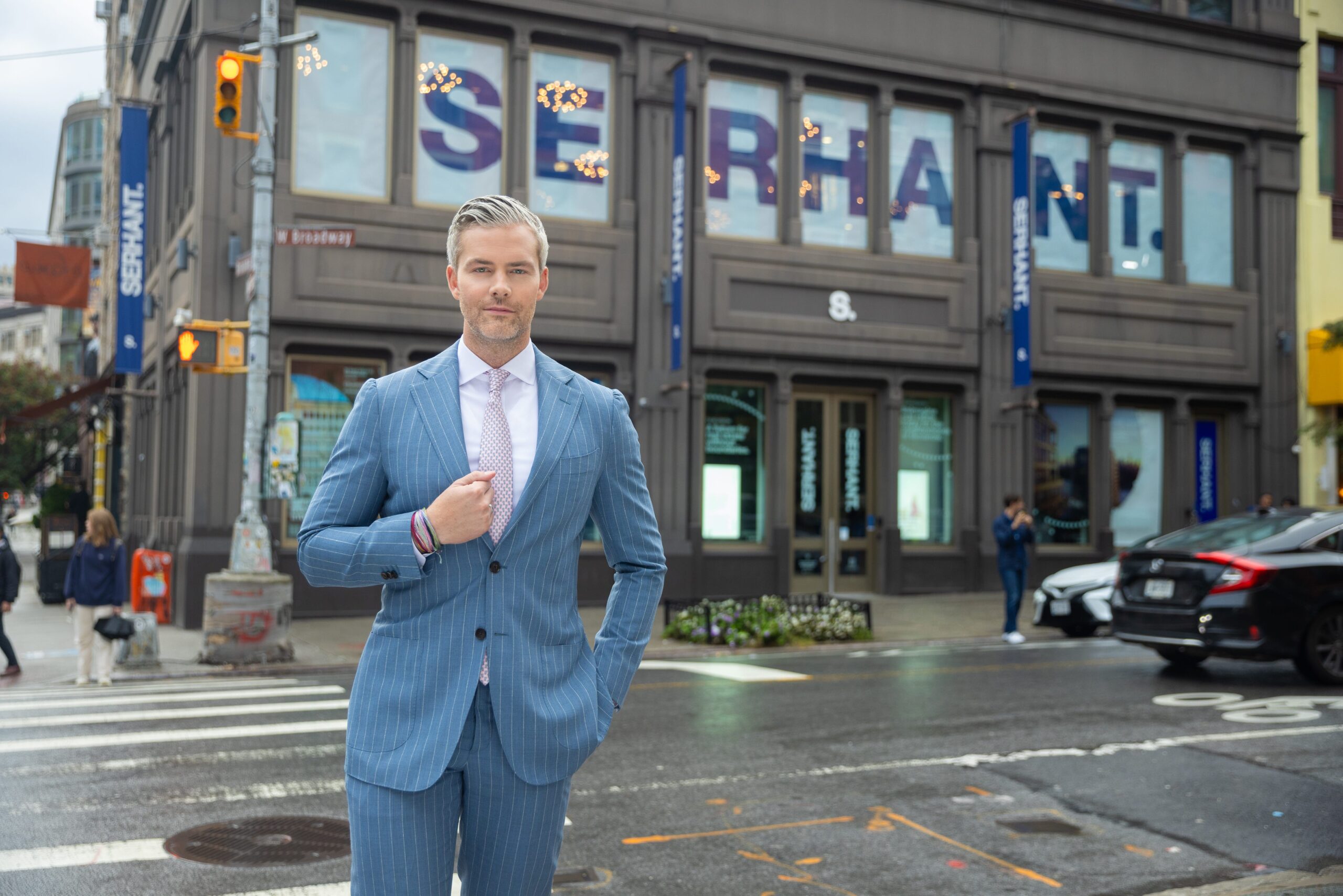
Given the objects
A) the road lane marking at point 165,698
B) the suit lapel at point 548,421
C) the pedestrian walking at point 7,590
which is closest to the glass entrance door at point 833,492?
the road lane marking at point 165,698

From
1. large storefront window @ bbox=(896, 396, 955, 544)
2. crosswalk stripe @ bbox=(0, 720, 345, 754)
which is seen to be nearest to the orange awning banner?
large storefront window @ bbox=(896, 396, 955, 544)

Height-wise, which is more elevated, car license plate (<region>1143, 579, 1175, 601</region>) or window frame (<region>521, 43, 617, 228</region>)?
window frame (<region>521, 43, 617, 228</region>)

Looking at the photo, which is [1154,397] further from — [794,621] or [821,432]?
[794,621]

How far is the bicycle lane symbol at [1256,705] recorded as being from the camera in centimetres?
957

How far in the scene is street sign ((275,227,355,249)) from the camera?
13711mm

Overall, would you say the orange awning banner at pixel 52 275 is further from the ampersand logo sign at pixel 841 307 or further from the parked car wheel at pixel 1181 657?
the parked car wheel at pixel 1181 657

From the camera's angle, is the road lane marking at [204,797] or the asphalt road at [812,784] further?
the road lane marking at [204,797]

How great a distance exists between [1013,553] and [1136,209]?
10943mm

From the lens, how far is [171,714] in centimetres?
997

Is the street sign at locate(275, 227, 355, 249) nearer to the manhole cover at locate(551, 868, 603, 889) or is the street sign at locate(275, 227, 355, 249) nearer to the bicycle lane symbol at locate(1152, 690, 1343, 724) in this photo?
the bicycle lane symbol at locate(1152, 690, 1343, 724)

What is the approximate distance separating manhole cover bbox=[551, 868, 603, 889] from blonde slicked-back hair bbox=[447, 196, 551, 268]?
10.9ft

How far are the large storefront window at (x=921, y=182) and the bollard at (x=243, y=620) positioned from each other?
13.0 m

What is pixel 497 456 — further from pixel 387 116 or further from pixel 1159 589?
pixel 387 116

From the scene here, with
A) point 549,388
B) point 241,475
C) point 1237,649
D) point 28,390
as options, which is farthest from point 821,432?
point 28,390
